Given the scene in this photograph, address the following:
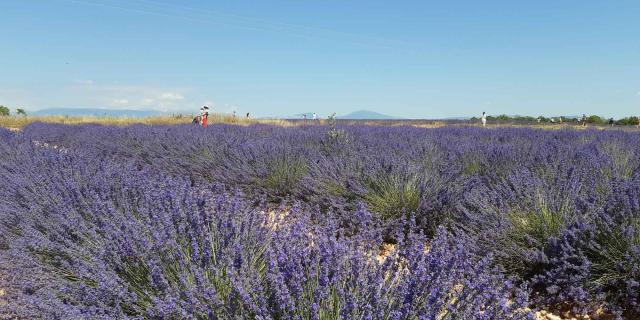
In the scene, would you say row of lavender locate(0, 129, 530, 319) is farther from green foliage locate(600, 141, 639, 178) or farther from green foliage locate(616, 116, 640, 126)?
green foliage locate(616, 116, 640, 126)

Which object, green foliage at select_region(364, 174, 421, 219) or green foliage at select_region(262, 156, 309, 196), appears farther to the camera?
green foliage at select_region(262, 156, 309, 196)

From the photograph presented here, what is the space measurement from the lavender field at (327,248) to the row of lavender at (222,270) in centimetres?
1

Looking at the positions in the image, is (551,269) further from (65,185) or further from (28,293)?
(65,185)

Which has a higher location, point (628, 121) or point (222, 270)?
point (628, 121)

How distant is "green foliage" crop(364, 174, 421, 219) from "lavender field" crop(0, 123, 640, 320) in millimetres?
12

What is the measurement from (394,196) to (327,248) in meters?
1.85

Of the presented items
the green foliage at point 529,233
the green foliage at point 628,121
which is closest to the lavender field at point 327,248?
the green foliage at point 529,233

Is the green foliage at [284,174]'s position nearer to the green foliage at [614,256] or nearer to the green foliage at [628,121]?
the green foliage at [614,256]

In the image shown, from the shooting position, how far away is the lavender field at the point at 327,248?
148 cm

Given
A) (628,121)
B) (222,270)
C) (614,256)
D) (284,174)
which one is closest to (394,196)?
(284,174)

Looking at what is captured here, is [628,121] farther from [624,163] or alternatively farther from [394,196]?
[394,196]

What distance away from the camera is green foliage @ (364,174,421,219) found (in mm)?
3287

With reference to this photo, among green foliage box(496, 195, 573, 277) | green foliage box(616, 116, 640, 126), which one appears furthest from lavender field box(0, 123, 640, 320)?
green foliage box(616, 116, 640, 126)

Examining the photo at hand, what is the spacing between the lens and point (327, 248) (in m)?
1.56
